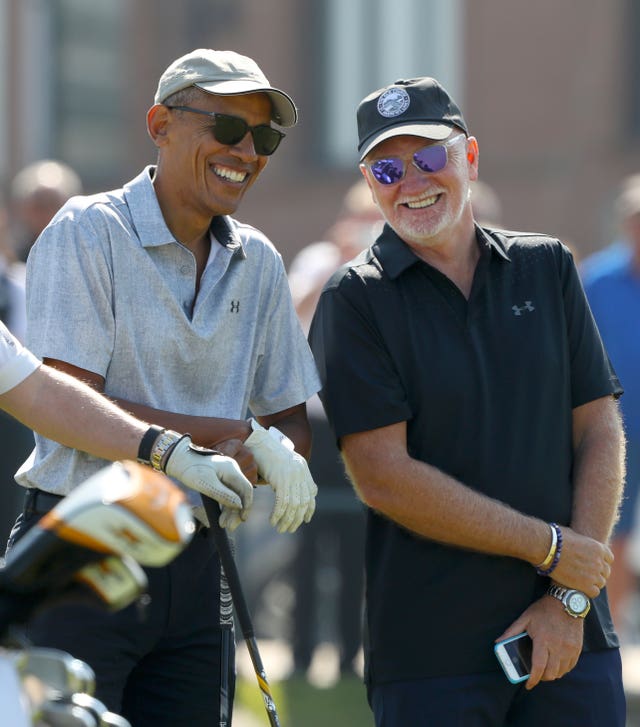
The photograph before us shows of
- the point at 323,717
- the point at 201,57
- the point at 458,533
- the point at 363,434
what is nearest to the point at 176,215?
the point at 201,57

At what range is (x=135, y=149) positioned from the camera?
67.9 feet

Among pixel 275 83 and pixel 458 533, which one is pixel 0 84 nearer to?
pixel 275 83

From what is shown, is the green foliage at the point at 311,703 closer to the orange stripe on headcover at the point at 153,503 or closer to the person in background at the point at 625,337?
the person in background at the point at 625,337

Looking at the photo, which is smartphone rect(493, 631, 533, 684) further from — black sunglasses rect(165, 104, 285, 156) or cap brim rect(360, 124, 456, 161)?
black sunglasses rect(165, 104, 285, 156)

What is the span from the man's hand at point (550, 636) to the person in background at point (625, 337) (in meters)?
3.63

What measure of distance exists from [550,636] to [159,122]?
171 centimetres

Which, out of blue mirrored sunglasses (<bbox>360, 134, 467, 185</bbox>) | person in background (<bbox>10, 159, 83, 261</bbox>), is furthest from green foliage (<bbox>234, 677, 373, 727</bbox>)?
blue mirrored sunglasses (<bbox>360, 134, 467, 185</bbox>)

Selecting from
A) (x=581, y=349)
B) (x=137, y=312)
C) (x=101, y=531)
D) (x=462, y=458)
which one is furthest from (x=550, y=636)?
(x=101, y=531)

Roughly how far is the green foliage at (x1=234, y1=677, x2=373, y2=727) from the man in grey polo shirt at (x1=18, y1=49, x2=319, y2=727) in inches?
127

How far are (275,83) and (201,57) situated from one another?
15472 millimetres

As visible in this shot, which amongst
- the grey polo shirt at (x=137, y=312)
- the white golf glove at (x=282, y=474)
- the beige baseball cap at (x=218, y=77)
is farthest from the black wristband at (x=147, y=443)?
the beige baseball cap at (x=218, y=77)

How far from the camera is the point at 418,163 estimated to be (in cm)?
430

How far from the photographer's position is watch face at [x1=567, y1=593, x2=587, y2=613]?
4.14m

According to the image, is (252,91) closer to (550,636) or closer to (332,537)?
(550,636)
